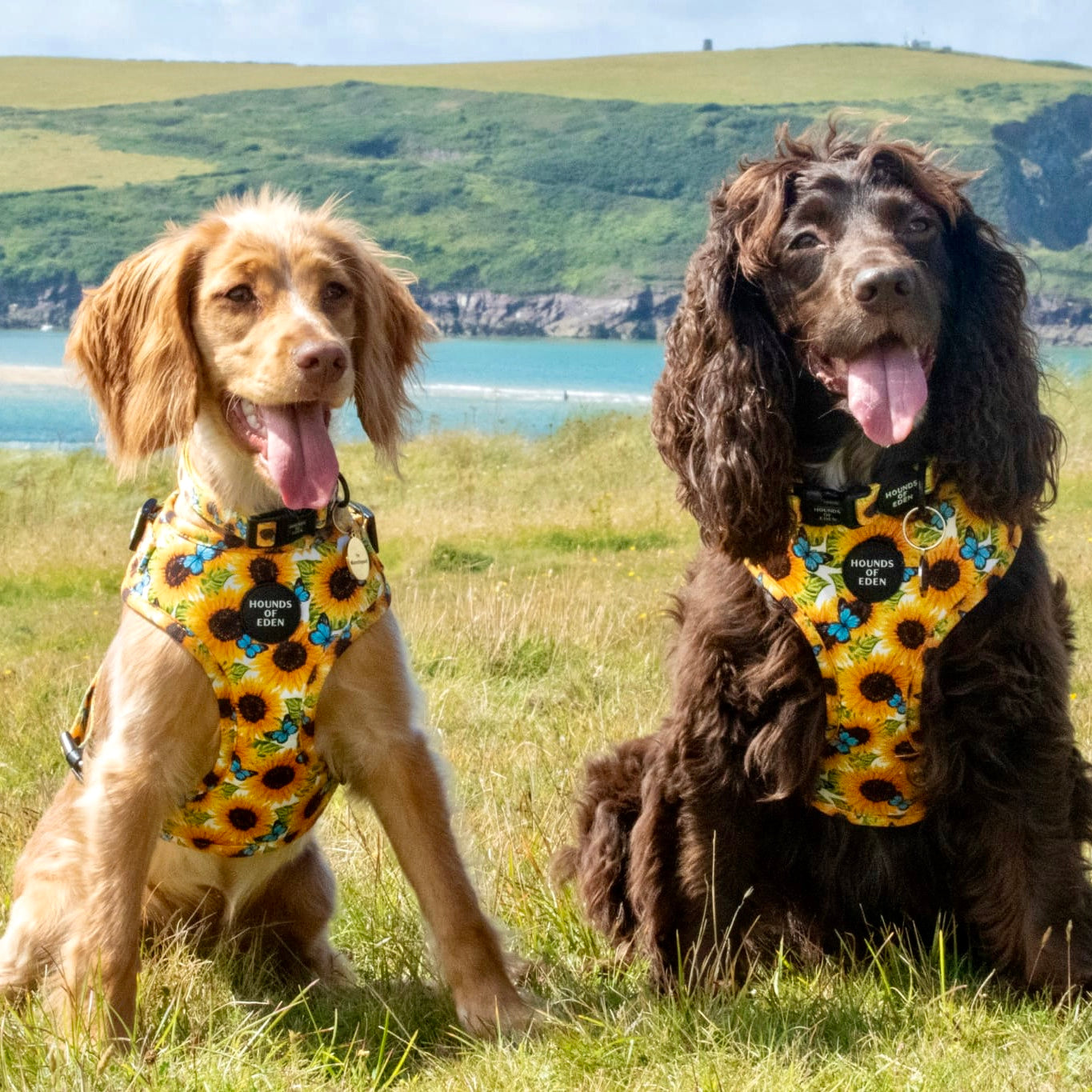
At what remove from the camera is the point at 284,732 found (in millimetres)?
2938

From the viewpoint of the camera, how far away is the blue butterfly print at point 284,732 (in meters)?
2.93

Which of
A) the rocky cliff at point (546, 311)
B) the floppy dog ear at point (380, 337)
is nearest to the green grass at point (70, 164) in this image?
the rocky cliff at point (546, 311)

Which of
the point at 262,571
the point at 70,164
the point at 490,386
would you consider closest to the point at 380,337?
the point at 262,571

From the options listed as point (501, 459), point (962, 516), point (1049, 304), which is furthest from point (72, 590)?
point (1049, 304)

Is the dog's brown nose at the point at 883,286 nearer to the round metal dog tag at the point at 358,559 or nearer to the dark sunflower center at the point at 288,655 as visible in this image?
the round metal dog tag at the point at 358,559

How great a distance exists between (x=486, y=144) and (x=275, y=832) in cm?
11081

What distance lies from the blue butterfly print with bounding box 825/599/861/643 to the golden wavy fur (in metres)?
0.96

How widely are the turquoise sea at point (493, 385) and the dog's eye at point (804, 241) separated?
13.9 metres

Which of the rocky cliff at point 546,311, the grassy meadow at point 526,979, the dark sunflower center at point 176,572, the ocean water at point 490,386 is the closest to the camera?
the grassy meadow at point 526,979

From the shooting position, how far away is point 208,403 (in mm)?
3090

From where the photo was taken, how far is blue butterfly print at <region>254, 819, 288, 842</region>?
10.1 feet

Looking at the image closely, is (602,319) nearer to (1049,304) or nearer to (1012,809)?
(1049,304)

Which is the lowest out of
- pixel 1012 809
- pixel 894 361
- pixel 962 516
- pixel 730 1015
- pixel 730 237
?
pixel 730 1015

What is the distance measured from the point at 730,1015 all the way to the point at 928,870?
25.9 inches
